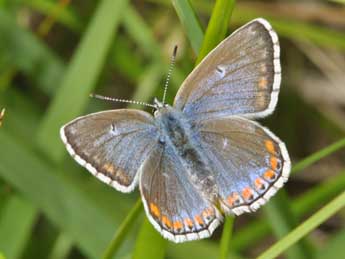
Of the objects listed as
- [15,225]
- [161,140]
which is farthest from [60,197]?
[161,140]

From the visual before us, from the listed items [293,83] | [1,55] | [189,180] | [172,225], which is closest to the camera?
[172,225]

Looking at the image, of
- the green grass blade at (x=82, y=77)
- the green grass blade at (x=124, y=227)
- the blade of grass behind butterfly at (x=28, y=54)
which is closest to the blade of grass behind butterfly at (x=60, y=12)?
the blade of grass behind butterfly at (x=28, y=54)

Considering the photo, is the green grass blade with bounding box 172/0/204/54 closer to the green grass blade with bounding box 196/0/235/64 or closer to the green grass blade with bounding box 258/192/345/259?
the green grass blade with bounding box 196/0/235/64

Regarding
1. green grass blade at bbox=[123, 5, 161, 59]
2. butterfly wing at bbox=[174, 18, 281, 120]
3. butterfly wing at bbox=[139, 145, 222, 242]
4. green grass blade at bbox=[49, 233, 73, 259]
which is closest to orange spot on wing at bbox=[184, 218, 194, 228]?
butterfly wing at bbox=[139, 145, 222, 242]

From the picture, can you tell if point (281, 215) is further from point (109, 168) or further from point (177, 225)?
point (109, 168)

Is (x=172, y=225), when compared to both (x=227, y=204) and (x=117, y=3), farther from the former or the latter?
(x=117, y=3)

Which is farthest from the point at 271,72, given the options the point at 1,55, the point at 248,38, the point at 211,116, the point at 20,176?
the point at 1,55
